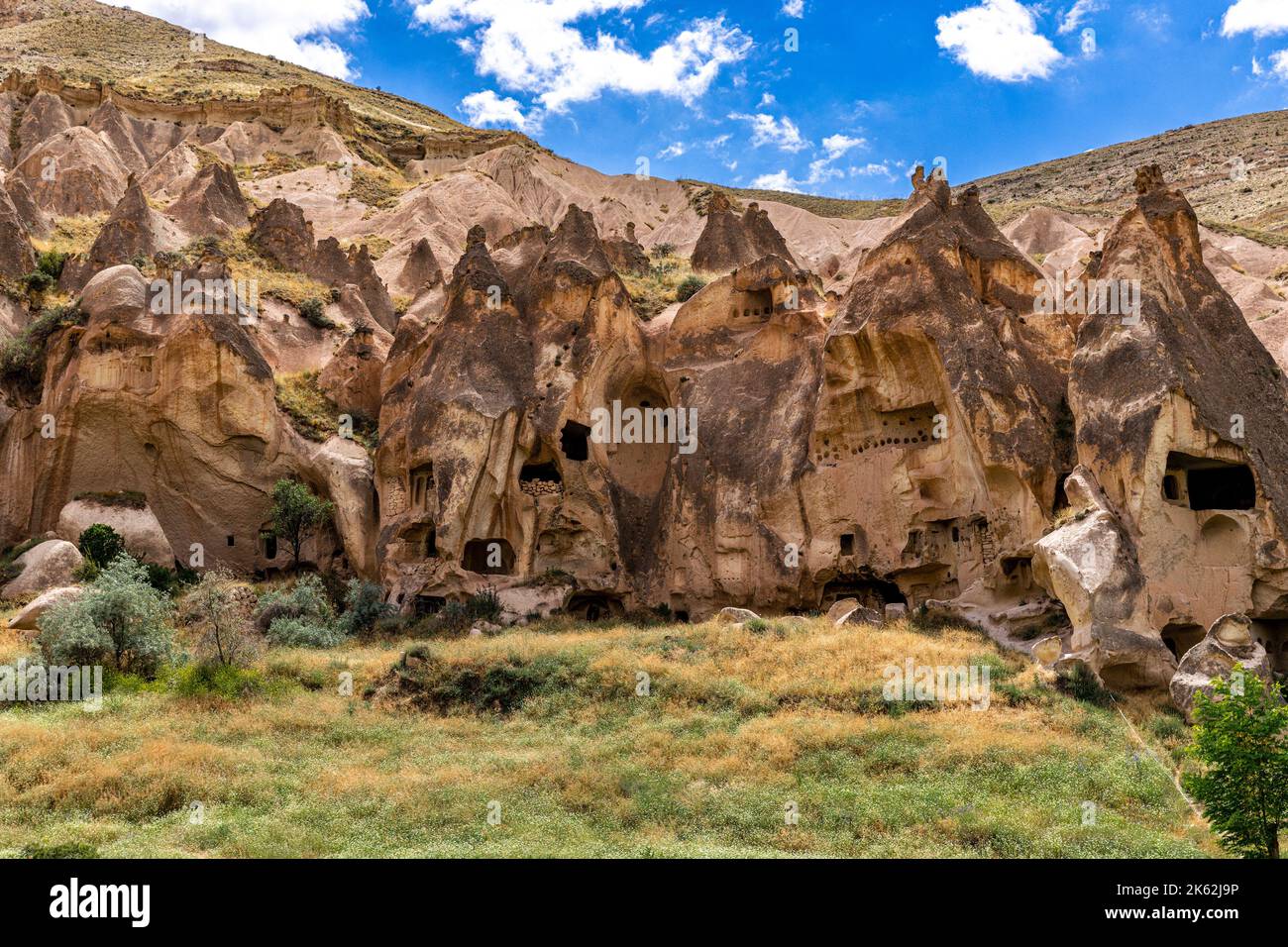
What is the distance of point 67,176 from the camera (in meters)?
54.8

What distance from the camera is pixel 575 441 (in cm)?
3359

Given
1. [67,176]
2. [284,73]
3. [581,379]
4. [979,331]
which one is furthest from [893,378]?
[284,73]

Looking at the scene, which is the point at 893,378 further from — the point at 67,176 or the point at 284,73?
the point at 284,73

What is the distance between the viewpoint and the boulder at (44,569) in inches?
1082

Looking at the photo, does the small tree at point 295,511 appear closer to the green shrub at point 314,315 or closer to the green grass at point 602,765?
the green grass at point 602,765

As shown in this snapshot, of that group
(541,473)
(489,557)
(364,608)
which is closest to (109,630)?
(364,608)

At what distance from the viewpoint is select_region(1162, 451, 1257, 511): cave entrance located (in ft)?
72.3

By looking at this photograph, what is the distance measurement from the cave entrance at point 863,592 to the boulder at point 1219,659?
1041 cm

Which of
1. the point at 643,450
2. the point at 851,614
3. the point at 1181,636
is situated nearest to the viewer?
the point at 1181,636

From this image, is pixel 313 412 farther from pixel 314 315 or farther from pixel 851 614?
pixel 851 614

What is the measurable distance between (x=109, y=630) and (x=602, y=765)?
1117 cm

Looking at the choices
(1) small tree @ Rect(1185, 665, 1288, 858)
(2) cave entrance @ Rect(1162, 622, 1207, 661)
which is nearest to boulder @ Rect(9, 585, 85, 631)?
(1) small tree @ Rect(1185, 665, 1288, 858)

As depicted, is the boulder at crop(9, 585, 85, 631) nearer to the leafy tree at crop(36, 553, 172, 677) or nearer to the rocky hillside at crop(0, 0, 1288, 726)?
the leafy tree at crop(36, 553, 172, 677)

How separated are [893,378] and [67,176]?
4719cm
